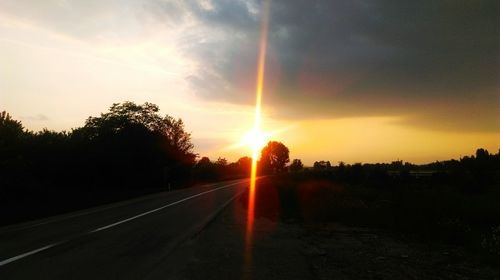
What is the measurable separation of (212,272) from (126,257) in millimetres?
2249

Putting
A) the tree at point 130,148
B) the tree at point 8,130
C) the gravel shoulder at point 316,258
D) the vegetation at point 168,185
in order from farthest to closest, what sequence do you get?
the tree at point 130,148
the tree at point 8,130
the vegetation at point 168,185
the gravel shoulder at point 316,258

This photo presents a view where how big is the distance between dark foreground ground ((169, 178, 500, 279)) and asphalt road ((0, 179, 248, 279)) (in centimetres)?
68

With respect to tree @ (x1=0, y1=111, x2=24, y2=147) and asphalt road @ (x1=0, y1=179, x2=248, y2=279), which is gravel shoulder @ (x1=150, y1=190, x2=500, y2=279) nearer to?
asphalt road @ (x1=0, y1=179, x2=248, y2=279)

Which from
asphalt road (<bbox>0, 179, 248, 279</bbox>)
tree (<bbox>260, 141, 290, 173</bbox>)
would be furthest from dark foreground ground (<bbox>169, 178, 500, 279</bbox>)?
tree (<bbox>260, 141, 290, 173</bbox>)

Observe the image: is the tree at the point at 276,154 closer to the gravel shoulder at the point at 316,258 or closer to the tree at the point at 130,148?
the tree at the point at 130,148

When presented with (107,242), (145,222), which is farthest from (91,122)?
(107,242)

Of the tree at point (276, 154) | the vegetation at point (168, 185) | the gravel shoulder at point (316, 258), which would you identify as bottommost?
the gravel shoulder at point (316, 258)

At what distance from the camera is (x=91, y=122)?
5878 centimetres

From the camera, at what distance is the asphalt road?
8.52 meters

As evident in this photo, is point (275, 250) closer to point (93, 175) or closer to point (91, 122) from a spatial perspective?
point (93, 175)

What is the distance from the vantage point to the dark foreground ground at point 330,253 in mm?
8570

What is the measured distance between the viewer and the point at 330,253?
35.5 ft

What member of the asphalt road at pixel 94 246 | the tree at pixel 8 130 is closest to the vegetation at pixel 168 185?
the tree at pixel 8 130

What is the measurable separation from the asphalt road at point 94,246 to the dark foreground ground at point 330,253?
26.8 inches
